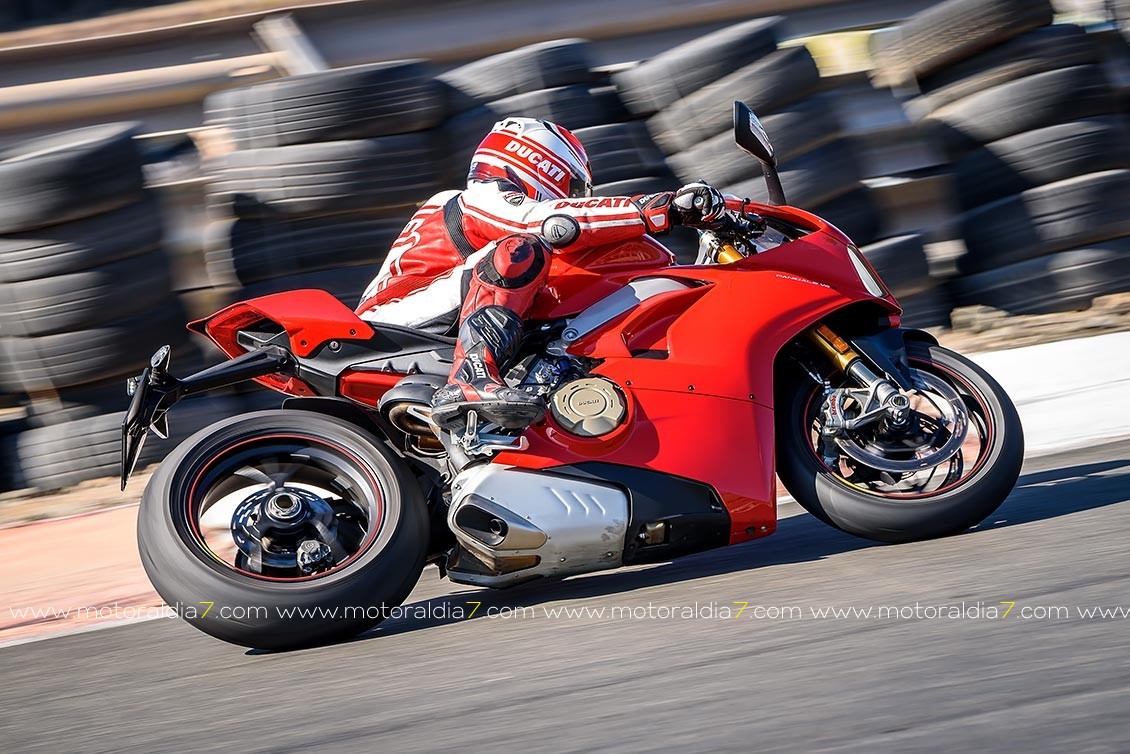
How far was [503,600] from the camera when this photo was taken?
395 cm

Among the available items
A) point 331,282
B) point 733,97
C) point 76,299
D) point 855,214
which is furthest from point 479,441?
point 855,214

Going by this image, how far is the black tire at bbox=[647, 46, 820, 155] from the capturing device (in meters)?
7.39

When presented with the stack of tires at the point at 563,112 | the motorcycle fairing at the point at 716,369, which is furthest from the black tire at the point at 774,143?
the motorcycle fairing at the point at 716,369

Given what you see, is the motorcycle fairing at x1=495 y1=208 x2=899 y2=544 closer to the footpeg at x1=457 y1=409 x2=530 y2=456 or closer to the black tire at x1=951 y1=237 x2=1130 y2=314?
the footpeg at x1=457 y1=409 x2=530 y2=456

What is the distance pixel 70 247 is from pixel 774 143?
3.96 m

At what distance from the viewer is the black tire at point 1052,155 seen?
745 cm

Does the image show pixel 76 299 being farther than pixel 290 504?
Yes

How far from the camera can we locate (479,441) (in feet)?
12.0

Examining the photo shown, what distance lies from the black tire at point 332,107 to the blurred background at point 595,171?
0.5 inches

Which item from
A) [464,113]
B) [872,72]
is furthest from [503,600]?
[872,72]

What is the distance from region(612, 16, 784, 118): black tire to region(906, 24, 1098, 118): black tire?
1.21 metres

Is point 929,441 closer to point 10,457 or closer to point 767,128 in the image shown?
point 767,128

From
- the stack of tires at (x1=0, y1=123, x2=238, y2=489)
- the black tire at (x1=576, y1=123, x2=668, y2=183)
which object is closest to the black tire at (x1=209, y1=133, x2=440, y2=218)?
the stack of tires at (x1=0, y1=123, x2=238, y2=489)

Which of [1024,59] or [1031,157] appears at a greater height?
[1024,59]
